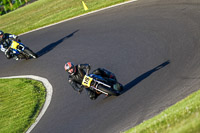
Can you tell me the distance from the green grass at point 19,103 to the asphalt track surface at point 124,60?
733mm

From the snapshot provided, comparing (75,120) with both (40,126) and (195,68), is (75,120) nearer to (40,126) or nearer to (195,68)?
(40,126)

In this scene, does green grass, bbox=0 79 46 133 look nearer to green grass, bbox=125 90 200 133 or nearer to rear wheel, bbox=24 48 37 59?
rear wheel, bbox=24 48 37 59

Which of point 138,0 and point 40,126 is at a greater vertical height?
point 138,0

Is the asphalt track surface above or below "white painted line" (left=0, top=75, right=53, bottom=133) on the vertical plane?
above

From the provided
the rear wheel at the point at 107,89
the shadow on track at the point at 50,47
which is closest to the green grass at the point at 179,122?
the rear wheel at the point at 107,89

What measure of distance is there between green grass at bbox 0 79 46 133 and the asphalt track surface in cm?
73

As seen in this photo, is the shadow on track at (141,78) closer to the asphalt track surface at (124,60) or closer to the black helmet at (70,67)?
the asphalt track surface at (124,60)

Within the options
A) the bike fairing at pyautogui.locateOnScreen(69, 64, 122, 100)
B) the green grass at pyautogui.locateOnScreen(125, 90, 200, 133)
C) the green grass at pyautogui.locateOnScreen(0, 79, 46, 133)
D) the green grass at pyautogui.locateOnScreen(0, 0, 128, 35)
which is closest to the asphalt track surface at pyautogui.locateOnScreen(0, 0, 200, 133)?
the bike fairing at pyautogui.locateOnScreen(69, 64, 122, 100)

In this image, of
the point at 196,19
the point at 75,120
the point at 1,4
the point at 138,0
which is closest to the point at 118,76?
the point at 75,120

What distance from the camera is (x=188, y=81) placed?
10219 millimetres

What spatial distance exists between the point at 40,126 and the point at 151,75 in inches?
175

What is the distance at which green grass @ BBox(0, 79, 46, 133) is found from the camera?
42.9 feet

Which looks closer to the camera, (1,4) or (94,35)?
(94,35)

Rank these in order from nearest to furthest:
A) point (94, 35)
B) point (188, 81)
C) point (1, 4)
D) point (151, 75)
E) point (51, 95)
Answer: point (188, 81), point (151, 75), point (51, 95), point (94, 35), point (1, 4)
